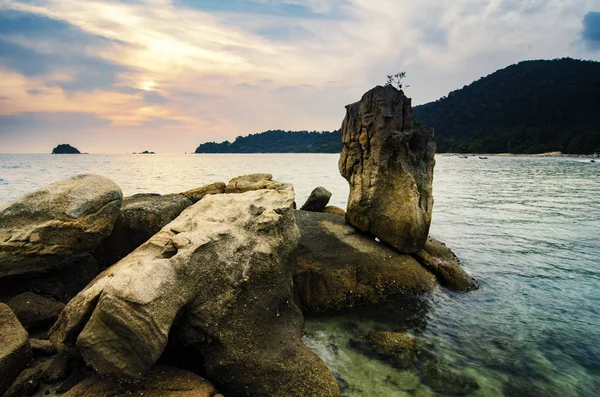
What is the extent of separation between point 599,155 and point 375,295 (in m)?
132

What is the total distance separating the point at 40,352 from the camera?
618cm

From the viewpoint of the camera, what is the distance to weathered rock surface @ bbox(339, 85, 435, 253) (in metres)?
11.2

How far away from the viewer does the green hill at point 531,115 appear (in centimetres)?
13925

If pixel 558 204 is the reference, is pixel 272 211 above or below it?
above

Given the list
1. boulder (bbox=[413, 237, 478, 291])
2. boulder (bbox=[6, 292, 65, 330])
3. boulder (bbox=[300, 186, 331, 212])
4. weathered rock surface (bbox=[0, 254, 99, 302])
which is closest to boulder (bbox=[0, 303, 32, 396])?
boulder (bbox=[6, 292, 65, 330])

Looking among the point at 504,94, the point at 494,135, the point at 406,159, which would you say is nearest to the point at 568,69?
the point at 504,94

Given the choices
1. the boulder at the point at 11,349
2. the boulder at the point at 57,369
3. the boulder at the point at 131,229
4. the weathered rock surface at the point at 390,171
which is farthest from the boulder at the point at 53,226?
the weathered rock surface at the point at 390,171

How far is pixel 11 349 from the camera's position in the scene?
5.49m

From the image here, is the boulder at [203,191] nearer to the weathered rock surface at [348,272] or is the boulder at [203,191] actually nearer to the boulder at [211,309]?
the weathered rock surface at [348,272]

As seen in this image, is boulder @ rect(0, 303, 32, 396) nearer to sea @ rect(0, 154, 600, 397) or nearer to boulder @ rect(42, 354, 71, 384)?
boulder @ rect(42, 354, 71, 384)

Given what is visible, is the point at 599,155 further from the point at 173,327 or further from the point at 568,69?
the point at 173,327

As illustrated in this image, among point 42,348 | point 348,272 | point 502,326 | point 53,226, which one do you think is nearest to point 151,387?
point 42,348

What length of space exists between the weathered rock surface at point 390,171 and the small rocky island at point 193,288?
0.08m

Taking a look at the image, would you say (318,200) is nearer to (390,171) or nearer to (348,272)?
(390,171)
